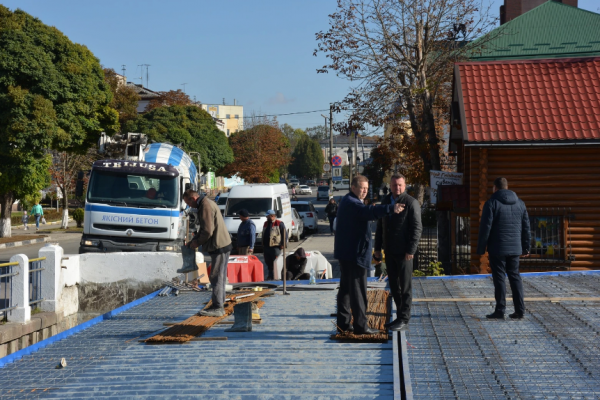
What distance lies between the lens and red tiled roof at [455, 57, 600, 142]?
43.8ft

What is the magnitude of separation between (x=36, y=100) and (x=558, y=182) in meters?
22.4

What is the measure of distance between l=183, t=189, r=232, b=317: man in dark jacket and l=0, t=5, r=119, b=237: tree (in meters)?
21.3

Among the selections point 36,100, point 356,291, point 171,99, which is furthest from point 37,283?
point 171,99

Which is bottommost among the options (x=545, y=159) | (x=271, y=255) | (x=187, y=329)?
(x=187, y=329)

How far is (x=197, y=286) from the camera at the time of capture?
1144cm

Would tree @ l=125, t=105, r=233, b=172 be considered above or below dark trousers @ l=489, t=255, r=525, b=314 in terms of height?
above

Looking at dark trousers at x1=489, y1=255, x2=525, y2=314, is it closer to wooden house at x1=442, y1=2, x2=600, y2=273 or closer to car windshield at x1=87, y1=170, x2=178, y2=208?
wooden house at x1=442, y1=2, x2=600, y2=273

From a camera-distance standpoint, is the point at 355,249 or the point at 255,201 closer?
the point at 355,249

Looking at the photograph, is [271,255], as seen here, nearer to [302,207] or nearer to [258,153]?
[302,207]

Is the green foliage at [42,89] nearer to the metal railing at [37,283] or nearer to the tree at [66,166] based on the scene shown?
the tree at [66,166]

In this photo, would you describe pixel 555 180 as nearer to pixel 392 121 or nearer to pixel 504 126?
pixel 504 126

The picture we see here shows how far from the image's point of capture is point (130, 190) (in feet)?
56.1

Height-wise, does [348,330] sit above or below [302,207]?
below

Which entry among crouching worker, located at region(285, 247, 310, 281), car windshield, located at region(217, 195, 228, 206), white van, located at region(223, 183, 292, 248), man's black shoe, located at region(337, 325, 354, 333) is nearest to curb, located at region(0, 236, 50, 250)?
car windshield, located at region(217, 195, 228, 206)
